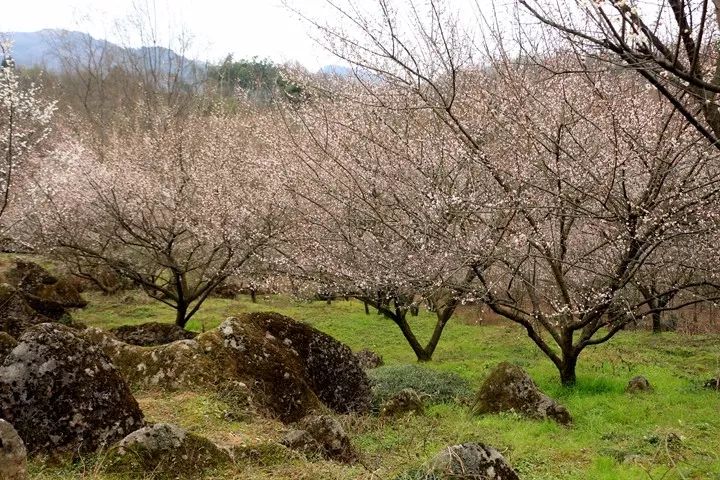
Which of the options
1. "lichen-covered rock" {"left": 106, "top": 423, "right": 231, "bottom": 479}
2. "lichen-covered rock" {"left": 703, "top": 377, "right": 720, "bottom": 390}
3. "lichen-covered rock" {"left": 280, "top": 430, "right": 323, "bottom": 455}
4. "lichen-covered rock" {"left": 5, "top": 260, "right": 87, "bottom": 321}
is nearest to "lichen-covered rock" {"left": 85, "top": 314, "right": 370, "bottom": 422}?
"lichen-covered rock" {"left": 280, "top": 430, "right": 323, "bottom": 455}

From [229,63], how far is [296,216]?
3277cm

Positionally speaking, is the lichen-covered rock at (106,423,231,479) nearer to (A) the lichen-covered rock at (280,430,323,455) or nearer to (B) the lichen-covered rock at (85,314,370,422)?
(A) the lichen-covered rock at (280,430,323,455)

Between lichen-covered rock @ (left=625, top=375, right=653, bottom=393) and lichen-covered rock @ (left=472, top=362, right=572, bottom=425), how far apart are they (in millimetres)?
1969

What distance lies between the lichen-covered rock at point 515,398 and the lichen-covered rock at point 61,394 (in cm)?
509

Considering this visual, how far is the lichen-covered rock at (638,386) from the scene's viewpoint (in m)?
8.95

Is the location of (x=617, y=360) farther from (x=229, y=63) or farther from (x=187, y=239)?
(x=229, y=63)

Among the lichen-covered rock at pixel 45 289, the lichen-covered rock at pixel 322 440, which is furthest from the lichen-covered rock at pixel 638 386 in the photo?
the lichen-covered rock at pixel 45 289

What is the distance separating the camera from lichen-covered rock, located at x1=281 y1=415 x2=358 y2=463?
4418 millimetres

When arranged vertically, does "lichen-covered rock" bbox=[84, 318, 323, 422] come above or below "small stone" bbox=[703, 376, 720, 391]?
above

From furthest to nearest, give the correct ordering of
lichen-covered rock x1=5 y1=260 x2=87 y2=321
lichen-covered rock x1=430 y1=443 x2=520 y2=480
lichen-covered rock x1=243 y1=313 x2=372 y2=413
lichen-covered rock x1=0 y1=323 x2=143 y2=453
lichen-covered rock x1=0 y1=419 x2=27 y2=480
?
1. lichen-covered rock x1=5 y1=260 x2=87 y2=321
2. lichen-covered rock x1=243 y1=313 x2=372 y2=413
3. lichen-covered rock x1=0 y1=323 x2=143 y2=453
4. lichen-covered rock x1=430 y1=443 x2=520 y2=480
5. lichen-covered rock x1=0 y1=419 x2=27 y2=480

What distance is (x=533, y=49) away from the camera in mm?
8625

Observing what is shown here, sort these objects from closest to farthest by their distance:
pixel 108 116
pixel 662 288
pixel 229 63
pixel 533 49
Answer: pixel 533 49 < pixel 662 288 < pixel 108 116 < pixel 229 63

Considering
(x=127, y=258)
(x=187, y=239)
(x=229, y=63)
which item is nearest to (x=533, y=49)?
(x=187, y=239)

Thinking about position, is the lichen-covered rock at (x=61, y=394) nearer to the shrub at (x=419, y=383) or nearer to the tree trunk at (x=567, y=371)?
the shrub at (x=419, y=383)
